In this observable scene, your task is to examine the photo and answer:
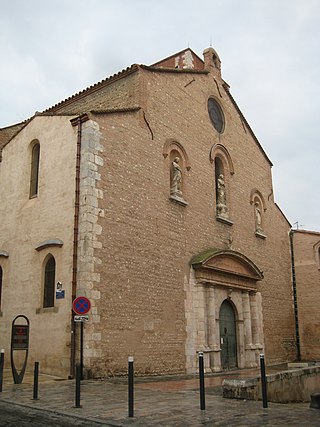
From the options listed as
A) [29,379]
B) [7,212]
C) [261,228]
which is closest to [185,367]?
[29,379]

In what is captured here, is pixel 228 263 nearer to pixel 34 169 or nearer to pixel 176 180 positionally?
pixel 176 180

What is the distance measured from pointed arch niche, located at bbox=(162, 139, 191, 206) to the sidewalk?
6812mm

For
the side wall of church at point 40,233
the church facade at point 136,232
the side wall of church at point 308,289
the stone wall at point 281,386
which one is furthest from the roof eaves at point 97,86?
the side wall of church at point 308,289

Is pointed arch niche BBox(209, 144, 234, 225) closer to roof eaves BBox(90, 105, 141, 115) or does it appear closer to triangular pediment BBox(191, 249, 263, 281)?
A: triangular pediment BBox(191, 249, 263, 281)

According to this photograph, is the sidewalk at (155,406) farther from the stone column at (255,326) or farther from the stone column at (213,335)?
the stone column at (255,326)

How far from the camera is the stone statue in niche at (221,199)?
18734 mm

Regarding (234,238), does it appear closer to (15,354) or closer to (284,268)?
(284,268)

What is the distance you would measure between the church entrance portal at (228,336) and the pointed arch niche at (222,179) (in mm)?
3432

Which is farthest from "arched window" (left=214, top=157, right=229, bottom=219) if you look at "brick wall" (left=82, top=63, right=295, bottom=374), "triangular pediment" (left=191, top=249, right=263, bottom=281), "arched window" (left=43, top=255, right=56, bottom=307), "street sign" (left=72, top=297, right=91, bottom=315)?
"street sign" (left=72, top=297, right=91, bottom=315)

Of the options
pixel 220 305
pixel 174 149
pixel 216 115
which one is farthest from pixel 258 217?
pixel 174 149

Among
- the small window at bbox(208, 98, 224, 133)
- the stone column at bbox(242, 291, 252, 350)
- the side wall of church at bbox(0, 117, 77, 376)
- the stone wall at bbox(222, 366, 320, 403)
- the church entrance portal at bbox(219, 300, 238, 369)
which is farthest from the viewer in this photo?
the small window at bbox(208, 98, 224, 133)

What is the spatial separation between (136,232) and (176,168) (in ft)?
11.5

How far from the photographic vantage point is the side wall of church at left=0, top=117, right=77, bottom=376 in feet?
41.0

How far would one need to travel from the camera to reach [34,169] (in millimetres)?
15547
